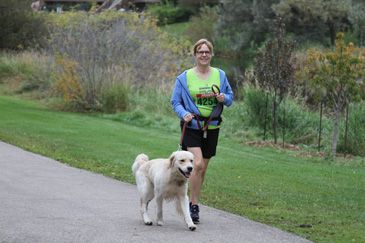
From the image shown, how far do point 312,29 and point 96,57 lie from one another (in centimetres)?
3083

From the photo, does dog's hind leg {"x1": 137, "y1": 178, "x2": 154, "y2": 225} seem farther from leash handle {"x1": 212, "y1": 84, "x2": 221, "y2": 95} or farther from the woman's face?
the woman's face

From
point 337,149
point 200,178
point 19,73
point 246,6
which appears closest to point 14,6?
point 19,73

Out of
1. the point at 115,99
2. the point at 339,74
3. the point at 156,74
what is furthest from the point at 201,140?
the point at 156,74

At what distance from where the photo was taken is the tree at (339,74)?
57.8 feet

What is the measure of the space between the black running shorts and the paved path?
2.85ft

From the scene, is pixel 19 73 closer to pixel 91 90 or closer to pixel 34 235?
pixel 91 90

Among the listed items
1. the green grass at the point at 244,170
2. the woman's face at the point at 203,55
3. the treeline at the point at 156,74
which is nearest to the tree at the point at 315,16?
the treeline at the point at 156,74

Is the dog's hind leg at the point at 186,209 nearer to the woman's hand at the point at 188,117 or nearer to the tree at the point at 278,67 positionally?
the woman's hand at the point at 188,117

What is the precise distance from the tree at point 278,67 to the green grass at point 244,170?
2031 millimetres

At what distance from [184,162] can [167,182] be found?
39 centimetres

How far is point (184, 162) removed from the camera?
8320 millimetres

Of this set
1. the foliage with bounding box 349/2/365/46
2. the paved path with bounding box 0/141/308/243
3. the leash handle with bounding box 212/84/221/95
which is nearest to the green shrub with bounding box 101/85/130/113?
the paved path with bounding box 0/141/308/243

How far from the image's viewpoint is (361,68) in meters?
17.8

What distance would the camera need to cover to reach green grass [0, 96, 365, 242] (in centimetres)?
993
